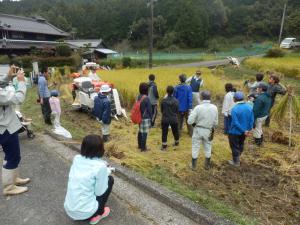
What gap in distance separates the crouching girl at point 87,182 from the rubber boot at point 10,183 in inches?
40.9

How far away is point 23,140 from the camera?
5.73 m

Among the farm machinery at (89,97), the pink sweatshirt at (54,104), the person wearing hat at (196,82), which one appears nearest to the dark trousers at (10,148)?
the pink sweatshirt at (54,104)

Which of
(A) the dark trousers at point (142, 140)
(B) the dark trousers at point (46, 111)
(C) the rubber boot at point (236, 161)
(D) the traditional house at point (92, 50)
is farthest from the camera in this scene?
(D) the traditional house at point (92, 50)

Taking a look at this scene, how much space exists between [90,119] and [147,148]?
3022 mm

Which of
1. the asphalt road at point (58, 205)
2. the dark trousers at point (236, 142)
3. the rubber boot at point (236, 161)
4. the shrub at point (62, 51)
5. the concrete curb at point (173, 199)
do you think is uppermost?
the shrub at point (62, 51)

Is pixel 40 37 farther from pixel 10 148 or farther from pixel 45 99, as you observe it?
pixel 10 148

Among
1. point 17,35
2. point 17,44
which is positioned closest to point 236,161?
point 17,44

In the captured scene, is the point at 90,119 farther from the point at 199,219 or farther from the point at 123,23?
the point at 123,23

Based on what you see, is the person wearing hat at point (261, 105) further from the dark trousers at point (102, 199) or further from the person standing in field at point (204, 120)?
the dark trousers at point (102, 199)

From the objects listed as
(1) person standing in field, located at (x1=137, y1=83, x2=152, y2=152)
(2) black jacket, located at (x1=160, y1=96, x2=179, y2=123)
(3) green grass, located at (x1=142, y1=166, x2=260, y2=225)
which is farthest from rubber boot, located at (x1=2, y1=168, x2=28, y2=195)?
(2) black jacket, located at (x1=160, y1=96, x2=179, y2=123)

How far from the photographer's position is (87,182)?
8.73 ft

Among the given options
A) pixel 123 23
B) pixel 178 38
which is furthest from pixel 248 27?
pixel 123 23

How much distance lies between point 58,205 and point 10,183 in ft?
2.26

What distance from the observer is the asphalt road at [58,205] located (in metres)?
2.98
